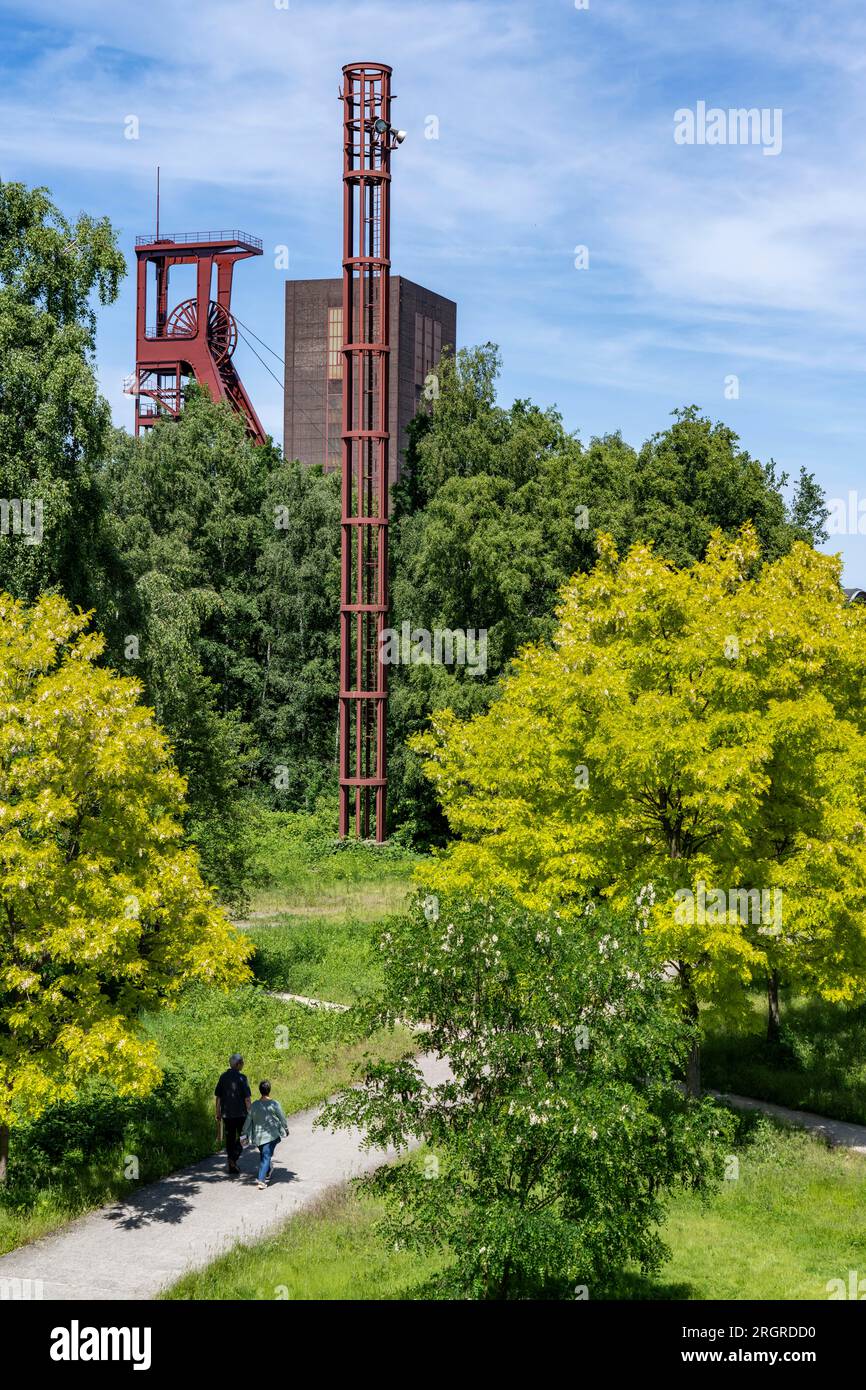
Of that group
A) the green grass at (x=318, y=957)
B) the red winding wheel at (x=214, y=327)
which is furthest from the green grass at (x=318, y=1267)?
the red winding wheel at (x=214, y=327)

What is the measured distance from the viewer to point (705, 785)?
59.8 ft

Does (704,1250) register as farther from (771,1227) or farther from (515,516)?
(515,516)

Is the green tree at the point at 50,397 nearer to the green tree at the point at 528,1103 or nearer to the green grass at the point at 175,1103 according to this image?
the green grass at the point at 175,1103

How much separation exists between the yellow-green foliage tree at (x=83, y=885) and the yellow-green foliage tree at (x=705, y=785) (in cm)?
426

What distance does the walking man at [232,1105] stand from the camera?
54.1ft

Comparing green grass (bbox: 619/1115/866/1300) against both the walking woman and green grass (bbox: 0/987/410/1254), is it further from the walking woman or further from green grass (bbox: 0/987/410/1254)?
green grass (bbox: 0/987/410/1254)

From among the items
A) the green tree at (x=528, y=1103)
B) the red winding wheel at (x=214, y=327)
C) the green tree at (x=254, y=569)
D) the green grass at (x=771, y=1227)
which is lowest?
the green grass at (x=771, y=1227)

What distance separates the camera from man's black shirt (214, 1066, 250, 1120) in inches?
649

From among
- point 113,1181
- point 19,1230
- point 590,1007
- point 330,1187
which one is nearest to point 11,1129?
point 113,1181

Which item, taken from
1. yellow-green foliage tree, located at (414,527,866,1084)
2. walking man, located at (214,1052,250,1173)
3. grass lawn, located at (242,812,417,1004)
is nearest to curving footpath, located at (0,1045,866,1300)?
walking man, located at (214,1052,250,1173)

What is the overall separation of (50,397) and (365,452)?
21254 mm

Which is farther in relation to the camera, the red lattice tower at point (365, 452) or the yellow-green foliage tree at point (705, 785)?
the red lattice tower at point (365, 452)

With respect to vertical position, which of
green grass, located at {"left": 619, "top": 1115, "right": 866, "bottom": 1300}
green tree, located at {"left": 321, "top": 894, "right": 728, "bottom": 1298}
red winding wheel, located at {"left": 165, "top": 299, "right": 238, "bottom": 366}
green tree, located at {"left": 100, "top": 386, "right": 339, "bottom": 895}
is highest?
red winding wheel, located at {"left": 165, "top": 299, "right": 238, "bottom": 366}

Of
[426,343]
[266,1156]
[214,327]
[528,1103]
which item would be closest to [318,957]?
[266,1156]
